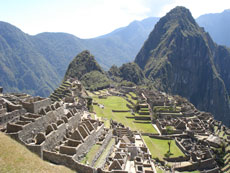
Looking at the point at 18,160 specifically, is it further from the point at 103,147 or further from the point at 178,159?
the point at 178,159

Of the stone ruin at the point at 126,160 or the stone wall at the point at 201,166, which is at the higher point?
the stone ruin at the point at 126,160

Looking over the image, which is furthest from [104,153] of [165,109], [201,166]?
[165,109]

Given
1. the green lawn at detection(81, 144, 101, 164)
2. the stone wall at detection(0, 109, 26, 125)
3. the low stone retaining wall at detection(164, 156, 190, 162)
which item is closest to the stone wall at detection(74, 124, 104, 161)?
the green lawn at detection(81, 144, 101, 164)

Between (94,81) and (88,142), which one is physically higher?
(88,142)

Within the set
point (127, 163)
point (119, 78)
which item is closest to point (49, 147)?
point (127, 163)

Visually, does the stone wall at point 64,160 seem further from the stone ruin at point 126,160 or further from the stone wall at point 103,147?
the stone ruin at point 126,160

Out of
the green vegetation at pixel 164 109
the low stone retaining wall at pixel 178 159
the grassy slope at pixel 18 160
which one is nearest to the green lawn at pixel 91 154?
the grassy slope at pixel 18 160

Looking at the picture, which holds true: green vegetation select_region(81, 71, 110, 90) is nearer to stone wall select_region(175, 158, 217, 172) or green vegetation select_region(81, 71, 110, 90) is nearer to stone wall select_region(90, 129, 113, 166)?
stone wall select_region(175, 158, 217, 172)

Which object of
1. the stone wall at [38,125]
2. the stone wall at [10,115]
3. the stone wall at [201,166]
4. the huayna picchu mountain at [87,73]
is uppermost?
the stone wall at [10,115]
